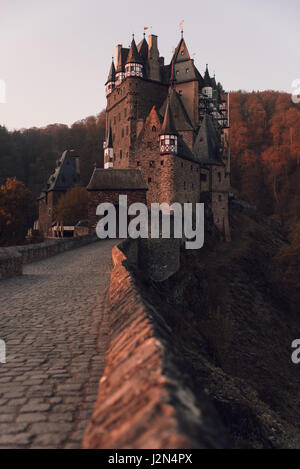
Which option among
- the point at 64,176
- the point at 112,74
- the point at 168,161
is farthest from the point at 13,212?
the point at 112,74

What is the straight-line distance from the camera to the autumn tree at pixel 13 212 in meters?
37.7

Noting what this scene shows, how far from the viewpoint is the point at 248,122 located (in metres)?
75.6

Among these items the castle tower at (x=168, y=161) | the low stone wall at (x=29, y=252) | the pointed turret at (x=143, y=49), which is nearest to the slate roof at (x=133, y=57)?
the pointed turret at (x=143, y=49)

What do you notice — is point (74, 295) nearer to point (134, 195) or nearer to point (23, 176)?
point (134, 195)

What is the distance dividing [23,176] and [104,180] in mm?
44717

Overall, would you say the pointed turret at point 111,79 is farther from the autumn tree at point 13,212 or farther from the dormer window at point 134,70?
the autumn tree at point 13,212

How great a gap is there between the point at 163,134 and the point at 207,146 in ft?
28.7

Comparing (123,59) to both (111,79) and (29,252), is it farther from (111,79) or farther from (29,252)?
(29,252)

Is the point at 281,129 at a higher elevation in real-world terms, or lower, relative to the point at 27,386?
higher

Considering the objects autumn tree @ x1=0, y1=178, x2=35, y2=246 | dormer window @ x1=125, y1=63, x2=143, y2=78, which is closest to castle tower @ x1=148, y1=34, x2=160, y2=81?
dormer window @ x1=125, y1=63, x2=143, y2=78

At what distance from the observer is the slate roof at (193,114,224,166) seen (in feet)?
160

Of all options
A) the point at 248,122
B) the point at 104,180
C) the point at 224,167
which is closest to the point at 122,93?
the point at 224,167

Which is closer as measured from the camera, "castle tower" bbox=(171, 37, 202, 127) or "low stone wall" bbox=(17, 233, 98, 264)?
"low stone wall" bbox=(17, 233, 98, 264)

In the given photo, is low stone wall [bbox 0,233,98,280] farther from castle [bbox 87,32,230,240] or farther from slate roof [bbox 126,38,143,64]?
slate roof [bbox 126,38,143,64]
